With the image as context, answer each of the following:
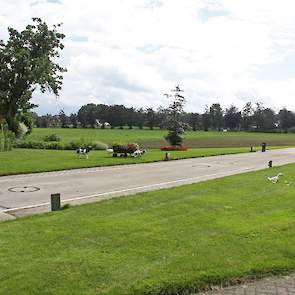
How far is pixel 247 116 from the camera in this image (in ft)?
491

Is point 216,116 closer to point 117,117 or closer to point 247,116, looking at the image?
point 247,116

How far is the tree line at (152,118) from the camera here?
144750 millimetres

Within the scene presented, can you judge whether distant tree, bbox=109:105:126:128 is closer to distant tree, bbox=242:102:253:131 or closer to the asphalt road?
distant tree, bbox=242:102:253:131

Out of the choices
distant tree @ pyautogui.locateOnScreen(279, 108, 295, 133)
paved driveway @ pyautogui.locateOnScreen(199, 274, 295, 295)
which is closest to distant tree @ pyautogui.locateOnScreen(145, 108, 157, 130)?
distant tree @ pyautogui.locateOnScreen(279, 108, 295, 133)

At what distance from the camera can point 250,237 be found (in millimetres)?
8484

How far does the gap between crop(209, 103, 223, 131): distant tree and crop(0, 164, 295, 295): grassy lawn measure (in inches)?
5580

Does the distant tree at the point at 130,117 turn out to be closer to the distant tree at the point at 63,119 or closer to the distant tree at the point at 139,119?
the distant tree at the point at 139,119

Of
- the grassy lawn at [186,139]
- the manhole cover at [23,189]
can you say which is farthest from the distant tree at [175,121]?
the manhole cover at [23,189]

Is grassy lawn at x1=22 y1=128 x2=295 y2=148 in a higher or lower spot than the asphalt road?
lower

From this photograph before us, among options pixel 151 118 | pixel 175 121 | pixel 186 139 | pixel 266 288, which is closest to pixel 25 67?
pixel 175 121

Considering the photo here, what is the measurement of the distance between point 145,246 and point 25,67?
40726mm

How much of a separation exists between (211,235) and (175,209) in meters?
2.62

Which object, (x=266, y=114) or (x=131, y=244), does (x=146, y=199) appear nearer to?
(x=131, y=244)

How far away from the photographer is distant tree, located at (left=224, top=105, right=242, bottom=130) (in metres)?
151
